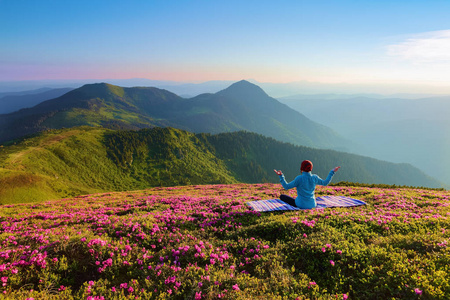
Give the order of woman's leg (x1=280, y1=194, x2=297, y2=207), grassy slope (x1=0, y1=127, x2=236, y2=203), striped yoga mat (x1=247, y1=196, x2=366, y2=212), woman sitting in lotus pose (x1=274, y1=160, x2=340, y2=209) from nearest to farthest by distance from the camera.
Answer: woman sitting in lotus pose (x1=274, y1=160, x2=340, y2=209) < striped yoga mat (x1=247, y1=196, x2=366, y2=212) < woman's leg (x1=280, y1=194, x2=297, y2=207) < grassy slope (x1=0, y1=127, x2=236, y2=203)

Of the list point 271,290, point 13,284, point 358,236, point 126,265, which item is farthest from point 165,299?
point 358,236

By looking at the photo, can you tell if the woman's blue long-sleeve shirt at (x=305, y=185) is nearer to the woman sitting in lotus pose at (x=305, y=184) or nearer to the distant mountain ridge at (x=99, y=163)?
the woman sitting in lotus pose at (x=305, y=184)

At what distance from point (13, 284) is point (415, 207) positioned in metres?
21.1

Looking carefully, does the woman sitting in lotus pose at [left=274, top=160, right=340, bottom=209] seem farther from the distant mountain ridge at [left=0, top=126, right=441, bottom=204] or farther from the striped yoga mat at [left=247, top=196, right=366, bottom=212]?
the distant mountain ridge at [left=0, top=126, right=441, bottom=204]

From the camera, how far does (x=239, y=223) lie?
446 inches

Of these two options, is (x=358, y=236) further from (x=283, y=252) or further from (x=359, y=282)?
(x=283, y=252)

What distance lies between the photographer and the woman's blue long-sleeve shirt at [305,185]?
12.1m

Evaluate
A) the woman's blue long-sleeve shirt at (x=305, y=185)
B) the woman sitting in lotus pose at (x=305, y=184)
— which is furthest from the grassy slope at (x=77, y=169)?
the woman's blue long-sleeve shirt at (x=305, y=185)

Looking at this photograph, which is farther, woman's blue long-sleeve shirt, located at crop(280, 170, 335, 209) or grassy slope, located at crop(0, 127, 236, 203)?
grassy slope, located at crop(0, 127, 236, 203)

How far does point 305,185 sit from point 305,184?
0.09 m

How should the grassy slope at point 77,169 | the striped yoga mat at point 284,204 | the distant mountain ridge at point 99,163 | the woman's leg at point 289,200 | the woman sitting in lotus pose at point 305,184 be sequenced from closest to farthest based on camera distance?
the woman sitting in lotus pose at point 305,184
the striped yoga mat at point 284,204
the woman's leg at point 289,200
the grassy slope at point 77,169
the distant mountain ridge at point 99,163

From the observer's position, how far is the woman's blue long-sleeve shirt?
39.8 ft

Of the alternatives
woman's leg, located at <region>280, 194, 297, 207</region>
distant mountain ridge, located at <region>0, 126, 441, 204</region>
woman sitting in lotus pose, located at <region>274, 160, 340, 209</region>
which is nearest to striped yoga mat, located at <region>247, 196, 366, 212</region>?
woman's leg, located at <region>280, 194, 297, 207</region>

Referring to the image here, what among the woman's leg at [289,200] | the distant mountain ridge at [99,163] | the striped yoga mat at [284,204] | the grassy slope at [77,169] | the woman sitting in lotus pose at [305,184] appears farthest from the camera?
the distant mountain ridge at [99,163]
